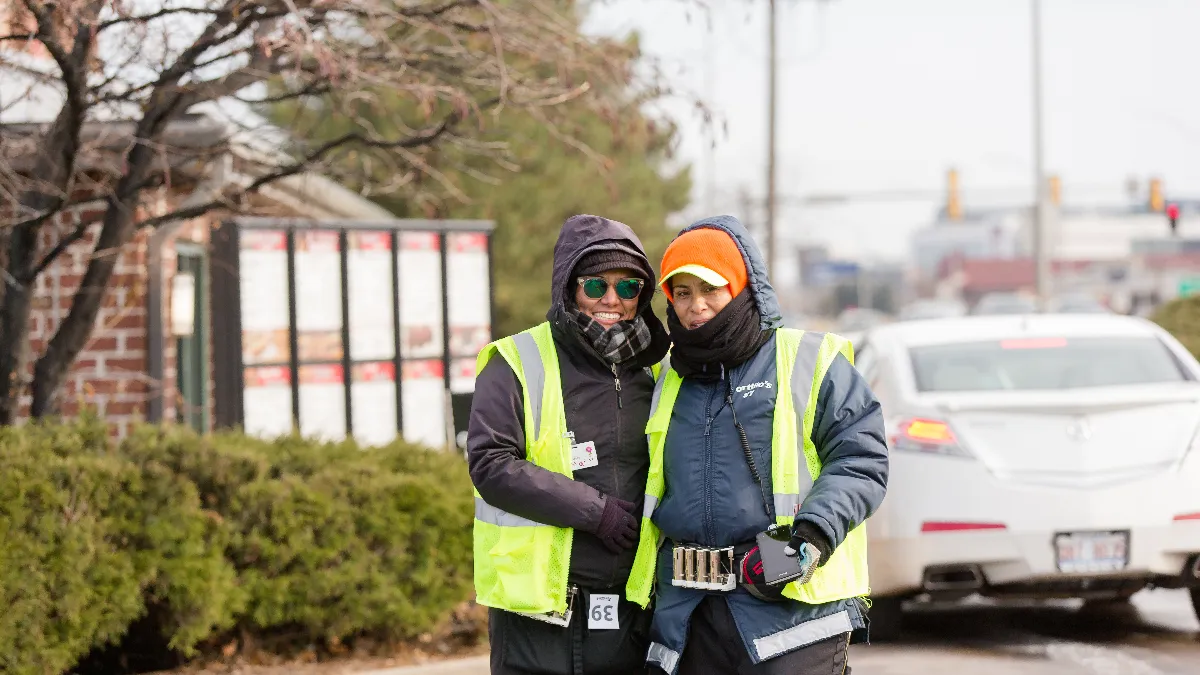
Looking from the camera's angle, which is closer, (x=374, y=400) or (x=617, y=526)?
(x=617, y=526)

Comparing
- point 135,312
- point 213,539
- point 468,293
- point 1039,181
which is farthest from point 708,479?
point 1039,181

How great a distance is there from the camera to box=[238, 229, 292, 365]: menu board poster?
10.2 metres

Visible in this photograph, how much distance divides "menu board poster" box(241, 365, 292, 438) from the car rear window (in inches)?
181

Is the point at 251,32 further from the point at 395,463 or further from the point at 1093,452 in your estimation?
the point at 1093,452

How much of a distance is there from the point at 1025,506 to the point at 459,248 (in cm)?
567

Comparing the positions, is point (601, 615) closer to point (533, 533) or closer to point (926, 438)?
point (533, 533)

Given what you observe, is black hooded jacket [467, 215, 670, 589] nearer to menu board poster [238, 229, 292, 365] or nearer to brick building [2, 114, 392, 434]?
brick building [2, 114, 392, 434]

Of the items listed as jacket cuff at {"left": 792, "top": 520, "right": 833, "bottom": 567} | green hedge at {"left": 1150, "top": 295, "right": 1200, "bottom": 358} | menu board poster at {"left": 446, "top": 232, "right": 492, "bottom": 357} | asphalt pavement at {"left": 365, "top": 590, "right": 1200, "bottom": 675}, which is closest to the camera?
jacket cuff at {"left": 792, "top": 520, "right": 833, "bottom": 567}

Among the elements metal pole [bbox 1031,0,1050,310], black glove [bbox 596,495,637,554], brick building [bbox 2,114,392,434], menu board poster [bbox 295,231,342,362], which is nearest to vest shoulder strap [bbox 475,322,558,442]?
black glove [bbox 596,495,637,554]

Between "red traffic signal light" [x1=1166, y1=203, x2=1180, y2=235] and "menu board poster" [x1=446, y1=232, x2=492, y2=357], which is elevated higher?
"red traffic signal light" [x1=1166, y1=203, x2=1180, y2=235]

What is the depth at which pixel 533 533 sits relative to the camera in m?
3.80

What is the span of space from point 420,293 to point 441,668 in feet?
15.6

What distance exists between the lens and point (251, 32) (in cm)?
668

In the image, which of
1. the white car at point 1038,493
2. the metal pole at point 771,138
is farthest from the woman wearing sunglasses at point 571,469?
the metal pole at point 771,138
